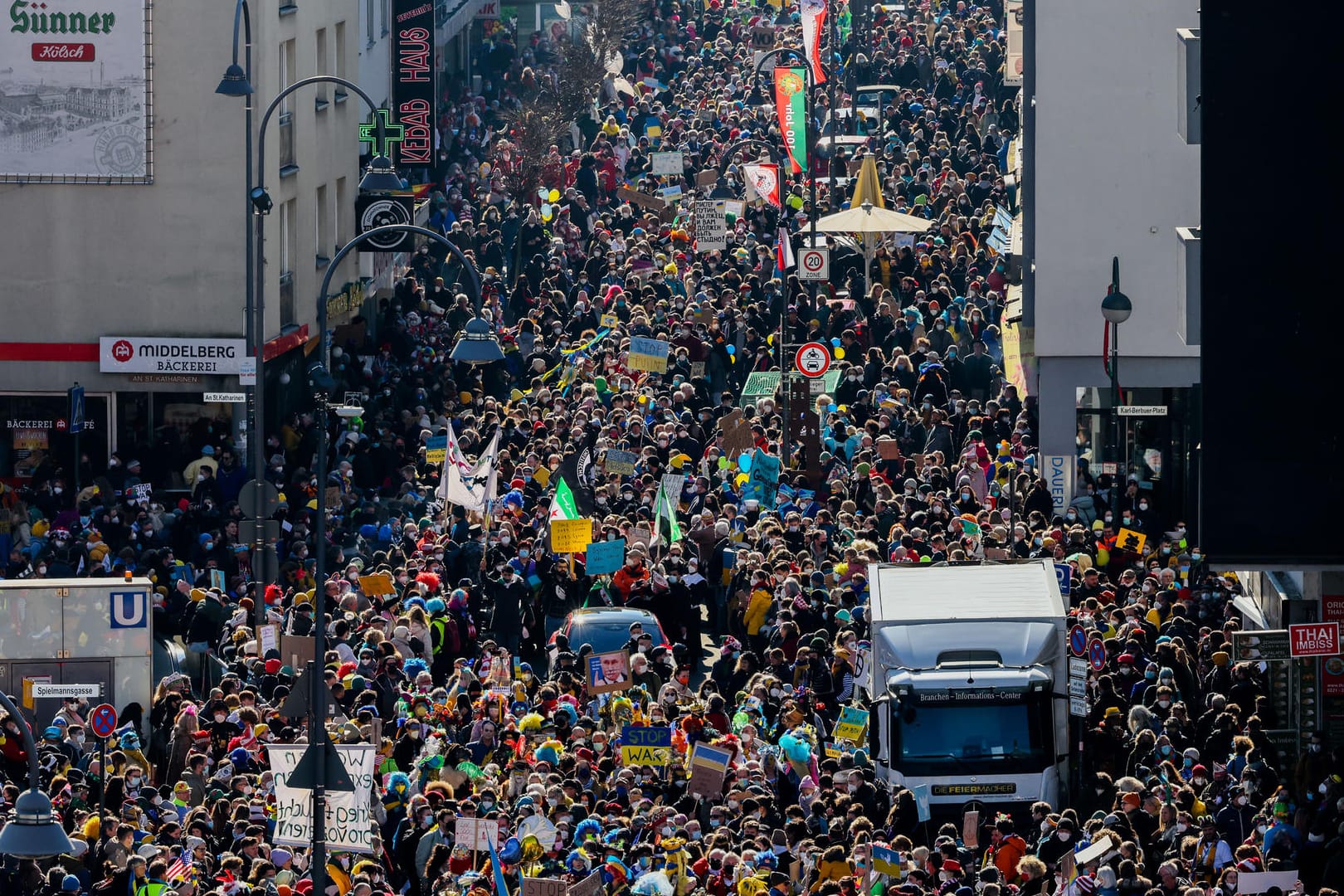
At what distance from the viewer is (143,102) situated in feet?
136

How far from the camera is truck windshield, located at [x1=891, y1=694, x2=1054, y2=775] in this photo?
24.4m

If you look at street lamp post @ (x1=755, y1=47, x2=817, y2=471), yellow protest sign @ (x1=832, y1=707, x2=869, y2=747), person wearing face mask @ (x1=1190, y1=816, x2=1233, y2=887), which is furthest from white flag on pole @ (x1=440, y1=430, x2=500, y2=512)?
person wearing face mask @ (x1=1190, y1=816, x2=1233, y2=887)

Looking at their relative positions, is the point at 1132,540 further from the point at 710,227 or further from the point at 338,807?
the point at 710,227

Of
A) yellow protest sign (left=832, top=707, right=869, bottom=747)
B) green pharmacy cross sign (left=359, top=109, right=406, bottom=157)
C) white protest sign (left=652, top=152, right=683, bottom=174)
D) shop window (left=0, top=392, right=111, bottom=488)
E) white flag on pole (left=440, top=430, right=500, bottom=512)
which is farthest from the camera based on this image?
white protest sign (left=652, top=152, right=683, bottom=174)

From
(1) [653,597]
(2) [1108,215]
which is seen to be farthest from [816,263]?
(1) [653,597]

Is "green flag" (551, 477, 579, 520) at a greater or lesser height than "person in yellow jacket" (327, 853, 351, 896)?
greater

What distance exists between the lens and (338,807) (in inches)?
859

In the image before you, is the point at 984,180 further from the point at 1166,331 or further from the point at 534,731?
the point at 534,731

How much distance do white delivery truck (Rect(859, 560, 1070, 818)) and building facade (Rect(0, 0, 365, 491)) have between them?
18.5 meters

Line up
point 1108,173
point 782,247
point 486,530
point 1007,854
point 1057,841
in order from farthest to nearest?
point 782,247, point 1108,173, point 486,530, point 1007,854, point 1057,841

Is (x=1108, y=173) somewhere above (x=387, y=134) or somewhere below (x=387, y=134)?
below

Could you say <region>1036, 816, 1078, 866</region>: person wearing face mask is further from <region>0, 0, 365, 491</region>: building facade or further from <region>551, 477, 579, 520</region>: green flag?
<region>0, 0, 365, 491</region>: building facade

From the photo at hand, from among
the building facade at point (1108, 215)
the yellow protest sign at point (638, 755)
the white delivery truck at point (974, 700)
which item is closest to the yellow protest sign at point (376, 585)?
the yellow protest sign at point (638, 755)

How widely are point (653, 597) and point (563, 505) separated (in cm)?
177
